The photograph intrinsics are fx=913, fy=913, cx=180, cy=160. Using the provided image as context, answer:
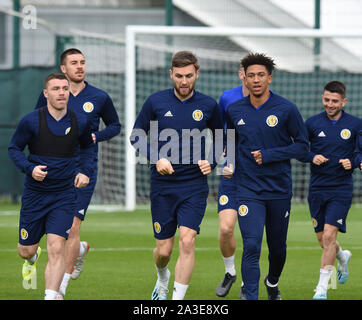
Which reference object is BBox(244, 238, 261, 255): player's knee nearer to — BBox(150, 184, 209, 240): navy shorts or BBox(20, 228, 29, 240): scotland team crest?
BBox(150, 184, 209, 240): navy shorts

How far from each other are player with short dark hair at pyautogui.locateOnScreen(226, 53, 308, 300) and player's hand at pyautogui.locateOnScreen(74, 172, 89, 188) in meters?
1.38

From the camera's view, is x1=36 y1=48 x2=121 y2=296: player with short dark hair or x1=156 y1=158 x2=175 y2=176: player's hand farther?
x1=36 y1=48 x2=121 y2=296: player with short dark hair

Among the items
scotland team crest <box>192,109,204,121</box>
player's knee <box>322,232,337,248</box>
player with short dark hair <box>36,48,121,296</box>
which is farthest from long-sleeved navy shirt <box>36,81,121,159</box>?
player's knee <box>322,232,337,248</box>

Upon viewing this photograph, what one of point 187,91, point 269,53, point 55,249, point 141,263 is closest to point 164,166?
point 187,91

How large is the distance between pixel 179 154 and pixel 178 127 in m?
0.23

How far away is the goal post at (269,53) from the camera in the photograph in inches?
730

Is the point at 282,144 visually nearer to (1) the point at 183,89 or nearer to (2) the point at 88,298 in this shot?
(1) the point at 183,89

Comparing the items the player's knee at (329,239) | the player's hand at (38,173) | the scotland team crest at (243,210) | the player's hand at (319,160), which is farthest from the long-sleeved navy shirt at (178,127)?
the player's knee at (329,239)

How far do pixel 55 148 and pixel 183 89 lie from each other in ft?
3.92

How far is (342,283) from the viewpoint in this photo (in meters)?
9.25

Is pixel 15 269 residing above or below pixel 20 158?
below

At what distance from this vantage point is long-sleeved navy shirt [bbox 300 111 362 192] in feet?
29.5

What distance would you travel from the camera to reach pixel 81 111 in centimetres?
895
